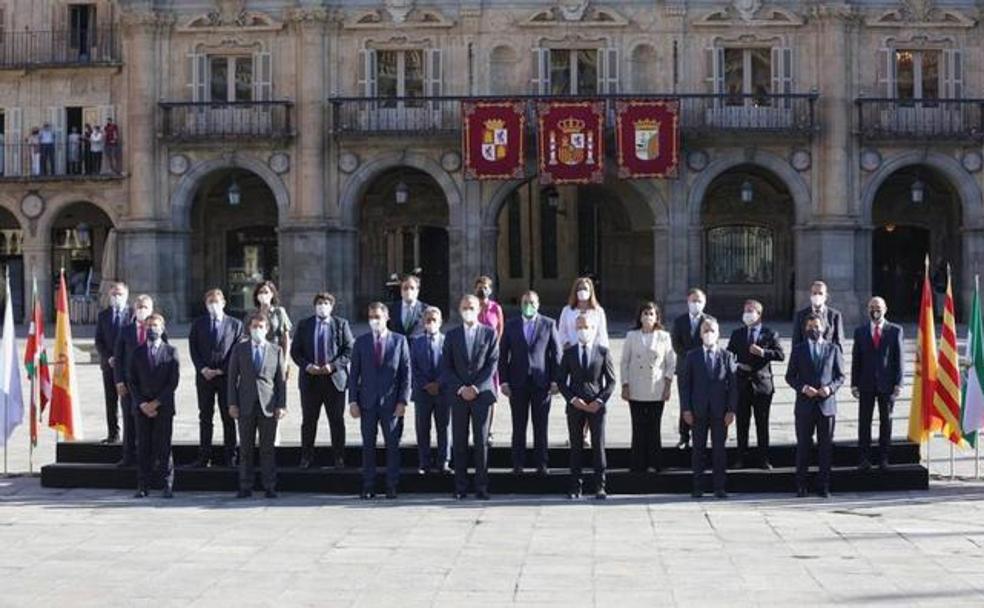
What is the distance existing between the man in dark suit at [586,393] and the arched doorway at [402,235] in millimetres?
27021

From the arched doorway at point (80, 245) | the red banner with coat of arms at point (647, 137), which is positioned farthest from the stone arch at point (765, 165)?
the arched doorway at point (80, 245)

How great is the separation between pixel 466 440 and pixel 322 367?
1733mm

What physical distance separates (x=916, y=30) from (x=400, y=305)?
24771mm

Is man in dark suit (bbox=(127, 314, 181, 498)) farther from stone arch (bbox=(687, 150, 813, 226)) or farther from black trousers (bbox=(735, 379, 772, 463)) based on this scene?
stone arch (bbox=(687, 150, 813, 226))

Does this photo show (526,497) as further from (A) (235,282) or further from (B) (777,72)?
(A) (235,282)

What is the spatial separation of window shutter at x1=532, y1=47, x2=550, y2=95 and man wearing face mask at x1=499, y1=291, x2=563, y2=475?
921 inches

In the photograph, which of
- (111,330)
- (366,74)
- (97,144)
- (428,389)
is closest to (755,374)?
(428,389)

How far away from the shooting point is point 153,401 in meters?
16.9

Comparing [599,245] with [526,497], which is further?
[599,245]

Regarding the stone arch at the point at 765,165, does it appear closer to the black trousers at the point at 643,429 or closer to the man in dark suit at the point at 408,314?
the man in dark suit at the point at 408,314

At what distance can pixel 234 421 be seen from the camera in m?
17.6

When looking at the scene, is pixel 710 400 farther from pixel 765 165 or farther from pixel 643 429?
pixel 765 165

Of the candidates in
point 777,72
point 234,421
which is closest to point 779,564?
point 234,421

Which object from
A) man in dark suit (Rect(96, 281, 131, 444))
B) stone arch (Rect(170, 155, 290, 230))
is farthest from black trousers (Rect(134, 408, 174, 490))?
stone arch (Rect(170, 155, 290, 230))
